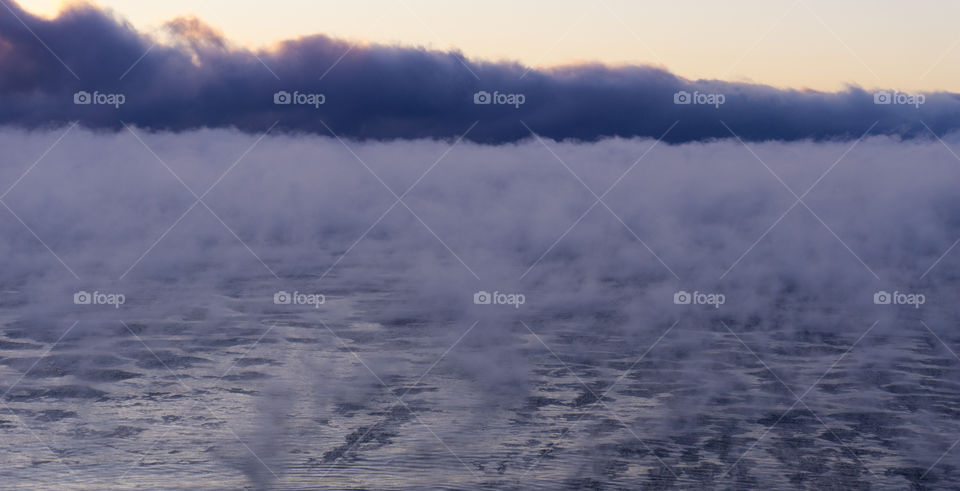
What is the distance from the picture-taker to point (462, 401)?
1912cm

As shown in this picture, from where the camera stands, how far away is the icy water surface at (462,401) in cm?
1569

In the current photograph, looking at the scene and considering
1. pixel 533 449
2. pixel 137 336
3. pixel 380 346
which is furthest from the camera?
pixel 137 336

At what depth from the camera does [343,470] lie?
1551cm

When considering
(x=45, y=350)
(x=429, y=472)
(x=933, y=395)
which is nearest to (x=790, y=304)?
(x=933, y=395)

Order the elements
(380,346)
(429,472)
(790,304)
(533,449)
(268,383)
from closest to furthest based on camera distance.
→ (429,472) → (533,449) → (268,383) → (380,346) → (790,304)

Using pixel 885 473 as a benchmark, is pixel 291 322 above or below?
above

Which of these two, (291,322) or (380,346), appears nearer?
(380,346)

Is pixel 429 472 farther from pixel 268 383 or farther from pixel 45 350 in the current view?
pixel 45 350

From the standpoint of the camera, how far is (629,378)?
21047 mm

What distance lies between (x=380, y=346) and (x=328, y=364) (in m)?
2.04

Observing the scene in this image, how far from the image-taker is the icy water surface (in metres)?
15.7

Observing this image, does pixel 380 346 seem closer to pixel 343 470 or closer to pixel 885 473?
pixel 343 470

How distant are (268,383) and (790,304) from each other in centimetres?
1432

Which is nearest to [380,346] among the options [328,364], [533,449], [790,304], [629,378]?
[328,364]
